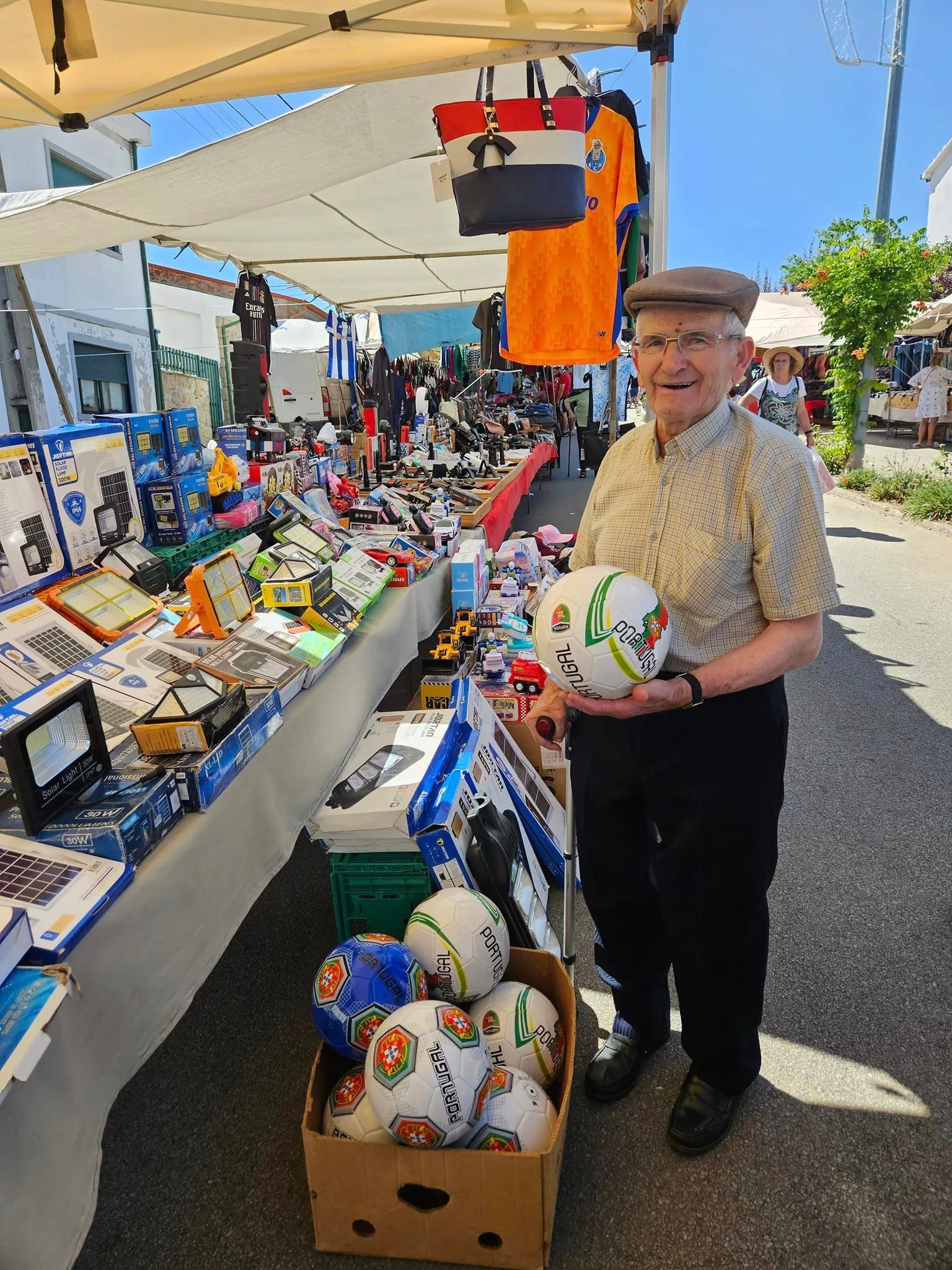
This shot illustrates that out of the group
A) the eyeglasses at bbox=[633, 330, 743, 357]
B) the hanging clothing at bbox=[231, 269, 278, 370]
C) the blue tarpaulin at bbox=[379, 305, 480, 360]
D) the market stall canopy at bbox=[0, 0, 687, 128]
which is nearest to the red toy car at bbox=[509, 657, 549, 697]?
the eyeglasses at bbox=[633, 330, 743, 357]

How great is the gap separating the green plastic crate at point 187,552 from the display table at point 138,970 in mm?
Result: 1023

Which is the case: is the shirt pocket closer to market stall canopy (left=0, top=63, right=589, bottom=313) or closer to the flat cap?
the flat cap

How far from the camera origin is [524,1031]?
6.22ft

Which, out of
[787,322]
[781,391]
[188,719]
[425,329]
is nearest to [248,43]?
[188,719]

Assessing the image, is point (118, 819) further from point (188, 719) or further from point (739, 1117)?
point (739, 1117)

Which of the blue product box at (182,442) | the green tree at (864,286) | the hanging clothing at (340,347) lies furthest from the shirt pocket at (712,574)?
the green tree at (864,286)

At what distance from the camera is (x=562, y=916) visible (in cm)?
279

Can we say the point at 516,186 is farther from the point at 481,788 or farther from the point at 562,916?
the point at 562,916

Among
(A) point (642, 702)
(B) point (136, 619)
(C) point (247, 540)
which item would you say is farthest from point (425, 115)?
(A) point (642, 702)

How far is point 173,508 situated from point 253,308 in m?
4.03

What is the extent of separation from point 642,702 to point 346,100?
9.03 feet

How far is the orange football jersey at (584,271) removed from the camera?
3.36m

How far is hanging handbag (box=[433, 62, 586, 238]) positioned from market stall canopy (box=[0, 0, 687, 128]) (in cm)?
15

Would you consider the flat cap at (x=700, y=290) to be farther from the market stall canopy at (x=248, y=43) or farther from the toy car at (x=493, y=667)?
the toy car at (x=493, y=667)
